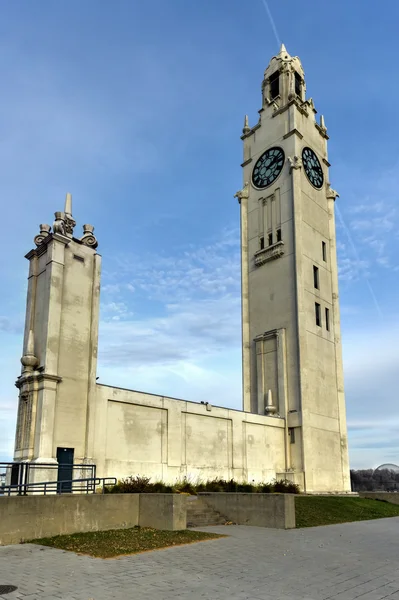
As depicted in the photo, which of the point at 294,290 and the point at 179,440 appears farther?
the point at 294,290

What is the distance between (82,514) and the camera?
18438 mm

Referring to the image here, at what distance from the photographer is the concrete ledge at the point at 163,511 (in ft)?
63.2

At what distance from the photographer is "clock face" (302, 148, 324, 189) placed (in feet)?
173

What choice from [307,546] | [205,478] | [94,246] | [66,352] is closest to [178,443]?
[205,478]

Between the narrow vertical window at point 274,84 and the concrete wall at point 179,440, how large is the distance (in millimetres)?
36588

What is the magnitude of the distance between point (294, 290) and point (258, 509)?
2711 cm

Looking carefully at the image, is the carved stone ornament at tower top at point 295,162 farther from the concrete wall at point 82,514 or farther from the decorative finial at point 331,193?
the concrete wall at point 82,514

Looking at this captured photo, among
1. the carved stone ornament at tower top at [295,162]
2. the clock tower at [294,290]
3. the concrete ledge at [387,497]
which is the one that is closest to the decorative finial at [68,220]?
the clock tower at [294,290]

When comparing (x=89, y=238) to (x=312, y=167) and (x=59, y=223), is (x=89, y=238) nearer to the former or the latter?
(x=59, y=223)

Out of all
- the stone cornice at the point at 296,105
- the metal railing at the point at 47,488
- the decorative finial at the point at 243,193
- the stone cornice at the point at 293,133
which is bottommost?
→ the metal railing at the point at 47,488

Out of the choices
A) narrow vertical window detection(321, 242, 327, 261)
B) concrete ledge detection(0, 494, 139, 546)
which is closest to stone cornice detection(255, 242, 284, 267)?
narrow vertical window detection(321, 242, 327, 261)

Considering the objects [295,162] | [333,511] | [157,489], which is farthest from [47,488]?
[295,162]

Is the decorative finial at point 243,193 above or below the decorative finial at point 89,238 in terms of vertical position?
above

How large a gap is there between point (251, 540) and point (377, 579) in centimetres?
679
